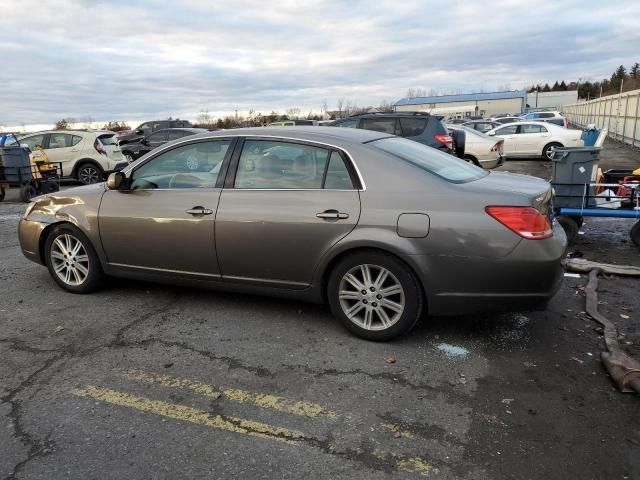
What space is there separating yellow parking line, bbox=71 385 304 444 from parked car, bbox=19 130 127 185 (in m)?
12.3

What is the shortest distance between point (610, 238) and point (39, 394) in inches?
279

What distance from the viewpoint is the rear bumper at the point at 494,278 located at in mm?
3496

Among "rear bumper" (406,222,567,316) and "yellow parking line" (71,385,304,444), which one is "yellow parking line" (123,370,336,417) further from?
"rear bumper" (406,222,567,316)

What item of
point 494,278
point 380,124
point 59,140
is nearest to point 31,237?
point 494,278

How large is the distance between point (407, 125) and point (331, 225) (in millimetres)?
8381

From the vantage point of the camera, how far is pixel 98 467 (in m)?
2.62

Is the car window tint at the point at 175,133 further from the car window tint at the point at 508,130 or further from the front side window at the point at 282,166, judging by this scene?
the front side window at the point at 282,166

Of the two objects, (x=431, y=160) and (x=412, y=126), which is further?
(x=412, y=126)

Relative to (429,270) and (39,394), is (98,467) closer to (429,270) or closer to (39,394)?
(39,394)

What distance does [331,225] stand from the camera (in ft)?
12.7

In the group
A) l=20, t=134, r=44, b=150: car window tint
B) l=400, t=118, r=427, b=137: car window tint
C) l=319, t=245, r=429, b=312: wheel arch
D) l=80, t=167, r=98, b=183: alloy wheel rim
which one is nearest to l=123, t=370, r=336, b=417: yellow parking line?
l=319, t=245, r=429, b=312: wheel arch

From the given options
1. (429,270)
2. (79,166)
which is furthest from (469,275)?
(79,166)

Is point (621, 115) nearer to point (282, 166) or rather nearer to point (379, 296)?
point (282, 166)

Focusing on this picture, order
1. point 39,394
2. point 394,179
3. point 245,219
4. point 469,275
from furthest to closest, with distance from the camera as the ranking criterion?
point 245,219
point 394,179
point 469,275
point 39,394
